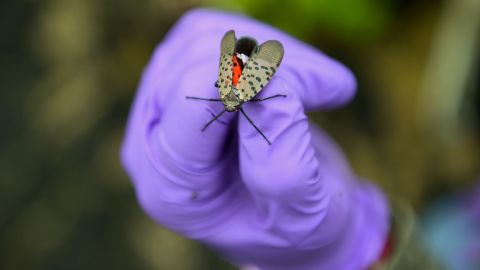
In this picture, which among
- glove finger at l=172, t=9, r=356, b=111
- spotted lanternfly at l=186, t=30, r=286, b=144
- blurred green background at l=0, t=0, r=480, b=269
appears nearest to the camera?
spotted lanternfly at l=186, t=30, r=286, b=144

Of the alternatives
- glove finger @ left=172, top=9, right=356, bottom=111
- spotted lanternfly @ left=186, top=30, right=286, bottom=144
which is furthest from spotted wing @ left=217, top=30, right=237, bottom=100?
glove finger @ left=172, top=9, right=356, bottom=111

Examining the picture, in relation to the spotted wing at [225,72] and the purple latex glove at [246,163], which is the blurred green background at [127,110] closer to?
the purple latex glove at [246,163]

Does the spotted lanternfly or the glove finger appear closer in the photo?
the spotted lanternfly

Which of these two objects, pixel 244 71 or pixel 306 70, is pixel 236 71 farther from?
pixel 306 70

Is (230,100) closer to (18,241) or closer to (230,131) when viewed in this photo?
(230,131)

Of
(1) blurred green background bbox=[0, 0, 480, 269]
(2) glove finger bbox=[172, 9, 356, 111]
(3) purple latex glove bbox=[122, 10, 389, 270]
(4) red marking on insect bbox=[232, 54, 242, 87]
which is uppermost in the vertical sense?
(4) red marking on insect bbox=[232, 54, 242, 87]

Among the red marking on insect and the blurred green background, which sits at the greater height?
the red marking on insect

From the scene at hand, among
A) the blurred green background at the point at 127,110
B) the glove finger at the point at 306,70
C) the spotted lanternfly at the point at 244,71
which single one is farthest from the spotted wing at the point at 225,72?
the blurred green background at the point at 127,110

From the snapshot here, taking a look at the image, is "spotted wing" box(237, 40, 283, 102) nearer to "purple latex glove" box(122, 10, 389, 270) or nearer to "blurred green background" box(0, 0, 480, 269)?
"purple latex glove" box(122, 10, 389, 270)
